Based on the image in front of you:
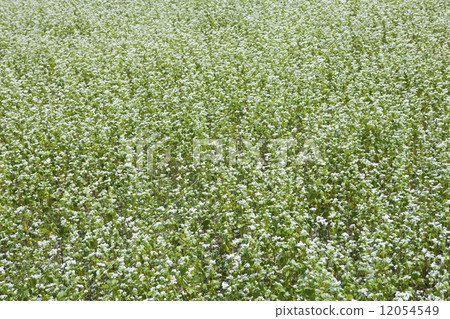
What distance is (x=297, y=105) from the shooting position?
11.9m

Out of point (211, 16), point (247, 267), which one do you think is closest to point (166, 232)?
point (247, 267)

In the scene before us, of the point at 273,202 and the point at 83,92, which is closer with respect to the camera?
the point at 273,202

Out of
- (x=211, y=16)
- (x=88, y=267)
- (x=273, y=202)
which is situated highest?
(x=211, y=16)

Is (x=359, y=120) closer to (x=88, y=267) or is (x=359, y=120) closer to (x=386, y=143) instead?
(x=386, y=143)

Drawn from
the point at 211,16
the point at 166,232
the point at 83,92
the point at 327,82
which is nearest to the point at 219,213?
the point at 166,232

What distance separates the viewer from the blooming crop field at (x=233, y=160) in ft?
24.6

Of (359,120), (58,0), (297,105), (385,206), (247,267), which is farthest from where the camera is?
(58,0)

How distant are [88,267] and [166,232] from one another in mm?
1497

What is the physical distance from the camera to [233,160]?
403 inches

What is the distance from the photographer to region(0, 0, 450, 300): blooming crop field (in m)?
7.50
